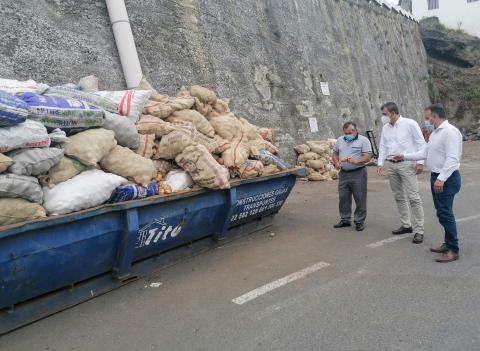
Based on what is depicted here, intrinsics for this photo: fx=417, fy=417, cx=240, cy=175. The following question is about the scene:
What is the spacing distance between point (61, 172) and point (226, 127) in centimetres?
282

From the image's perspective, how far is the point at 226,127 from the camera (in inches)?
244

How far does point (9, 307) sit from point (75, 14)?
640 cm

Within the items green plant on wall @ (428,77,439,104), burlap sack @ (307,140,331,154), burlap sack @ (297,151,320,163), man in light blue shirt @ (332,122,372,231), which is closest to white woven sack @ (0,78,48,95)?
man in light blue shirt @ (332,122,372,231)

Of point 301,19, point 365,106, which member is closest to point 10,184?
point 301,19

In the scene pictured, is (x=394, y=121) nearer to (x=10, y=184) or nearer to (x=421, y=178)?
(x=10, y=184)

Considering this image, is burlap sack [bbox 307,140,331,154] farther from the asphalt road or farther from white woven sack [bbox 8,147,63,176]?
white woven sack [bbox 8,147,63,176]

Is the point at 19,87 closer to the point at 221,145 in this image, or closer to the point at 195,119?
the point at 195,119

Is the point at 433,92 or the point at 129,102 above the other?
the point at 129,102

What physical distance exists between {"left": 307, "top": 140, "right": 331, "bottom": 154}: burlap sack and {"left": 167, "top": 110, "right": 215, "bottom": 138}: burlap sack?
774 centimetres

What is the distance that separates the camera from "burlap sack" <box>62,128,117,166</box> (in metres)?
4.04

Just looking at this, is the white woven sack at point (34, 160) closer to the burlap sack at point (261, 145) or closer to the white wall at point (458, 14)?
the burlap sack at point (261, 145)

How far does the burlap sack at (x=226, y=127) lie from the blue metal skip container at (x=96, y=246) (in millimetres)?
1044

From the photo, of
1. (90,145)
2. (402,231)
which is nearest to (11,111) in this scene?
(90,145)

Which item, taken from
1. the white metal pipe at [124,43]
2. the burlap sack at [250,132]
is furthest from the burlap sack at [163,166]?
the white metal pipe at [124,43]
